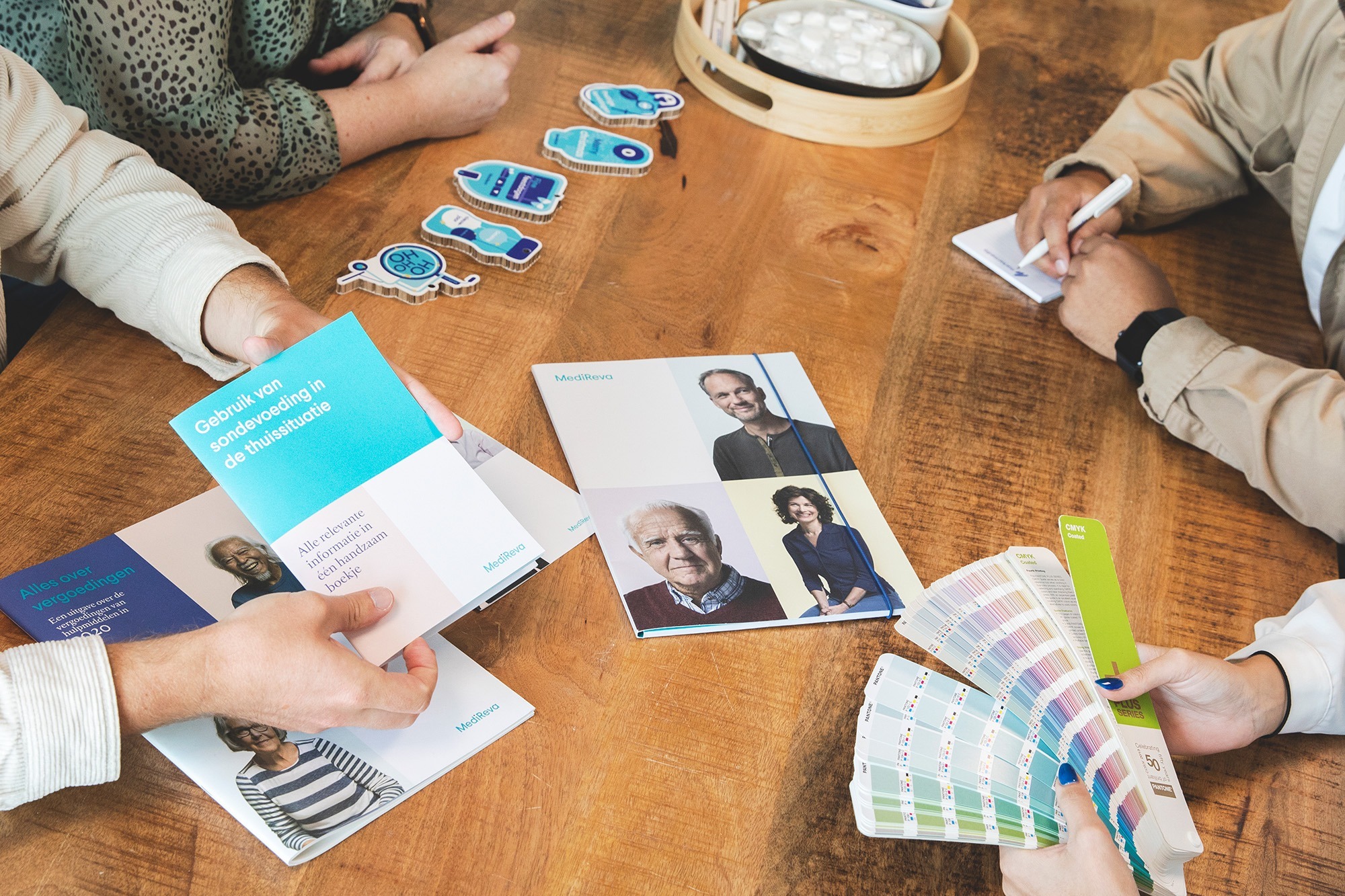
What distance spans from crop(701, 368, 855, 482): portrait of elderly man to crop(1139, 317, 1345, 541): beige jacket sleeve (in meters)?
0.40

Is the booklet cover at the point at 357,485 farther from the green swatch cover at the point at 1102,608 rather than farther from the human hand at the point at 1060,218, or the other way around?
the human hand at the point at 1060,218

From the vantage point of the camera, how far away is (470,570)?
0.78m

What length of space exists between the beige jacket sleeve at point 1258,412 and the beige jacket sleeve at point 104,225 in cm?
97

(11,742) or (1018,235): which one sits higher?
(11,742)

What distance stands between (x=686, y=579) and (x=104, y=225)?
0.67 metres

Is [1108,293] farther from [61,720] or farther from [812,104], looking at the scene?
[61,720]

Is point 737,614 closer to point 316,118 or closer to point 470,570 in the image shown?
point 470,570

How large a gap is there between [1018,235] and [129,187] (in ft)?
3.44

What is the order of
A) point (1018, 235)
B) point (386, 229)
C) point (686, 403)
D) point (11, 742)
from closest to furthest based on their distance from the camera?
point (11, 742)
point (686, 403)
point (386, 229)
point (1018, 235)

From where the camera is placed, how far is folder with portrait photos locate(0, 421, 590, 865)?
69 centimetres

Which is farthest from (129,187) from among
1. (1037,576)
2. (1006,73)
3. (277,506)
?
(1006,73)

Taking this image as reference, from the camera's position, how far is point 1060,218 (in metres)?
1.29

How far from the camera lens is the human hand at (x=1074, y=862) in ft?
2.29

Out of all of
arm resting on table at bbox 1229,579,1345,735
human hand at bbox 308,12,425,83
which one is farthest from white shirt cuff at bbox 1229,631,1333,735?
human hand at bbox 308,12,425,83
